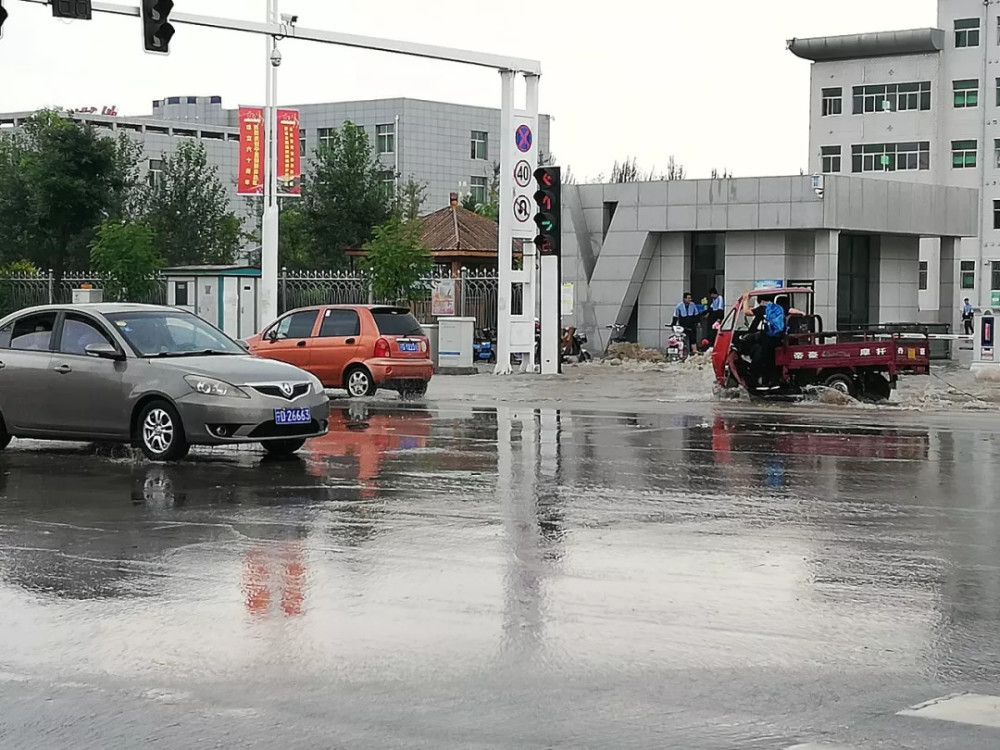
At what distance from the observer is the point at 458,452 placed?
16219 mm

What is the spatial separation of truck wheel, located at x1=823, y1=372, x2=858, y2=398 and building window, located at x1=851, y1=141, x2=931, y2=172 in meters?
63.6

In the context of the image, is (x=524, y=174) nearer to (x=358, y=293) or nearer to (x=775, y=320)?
(x=775, y=320)

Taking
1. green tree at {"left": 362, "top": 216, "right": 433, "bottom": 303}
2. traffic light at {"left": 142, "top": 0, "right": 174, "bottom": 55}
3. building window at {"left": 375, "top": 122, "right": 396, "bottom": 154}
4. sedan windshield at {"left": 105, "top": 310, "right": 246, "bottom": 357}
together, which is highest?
building window at {"left": 375, "top": 122, "right": 396, "bottom": 154}

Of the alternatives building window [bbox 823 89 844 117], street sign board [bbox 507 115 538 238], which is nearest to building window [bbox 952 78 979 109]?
building window [bbox 823 89 844 117]

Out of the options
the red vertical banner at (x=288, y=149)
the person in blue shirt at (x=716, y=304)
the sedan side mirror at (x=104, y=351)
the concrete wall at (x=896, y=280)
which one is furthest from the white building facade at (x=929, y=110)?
the sedan side mirror at (x=104, y=351)

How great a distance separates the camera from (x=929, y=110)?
84.6 meters

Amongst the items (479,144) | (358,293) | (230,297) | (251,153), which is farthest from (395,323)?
(479,144)

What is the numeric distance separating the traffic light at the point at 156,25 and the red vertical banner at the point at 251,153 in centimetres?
1167

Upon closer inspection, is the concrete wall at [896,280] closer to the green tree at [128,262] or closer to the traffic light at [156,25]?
the green tree at [128,262]

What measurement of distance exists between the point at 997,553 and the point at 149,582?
5248 millimetres

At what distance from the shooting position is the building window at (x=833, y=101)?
286 ft

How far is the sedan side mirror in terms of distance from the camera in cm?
1516

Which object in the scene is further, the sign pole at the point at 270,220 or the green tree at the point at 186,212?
the green tree at the point at 186,212

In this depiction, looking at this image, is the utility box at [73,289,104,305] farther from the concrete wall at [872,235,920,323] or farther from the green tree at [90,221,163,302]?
the concrete wall at [872,235,920,323]
